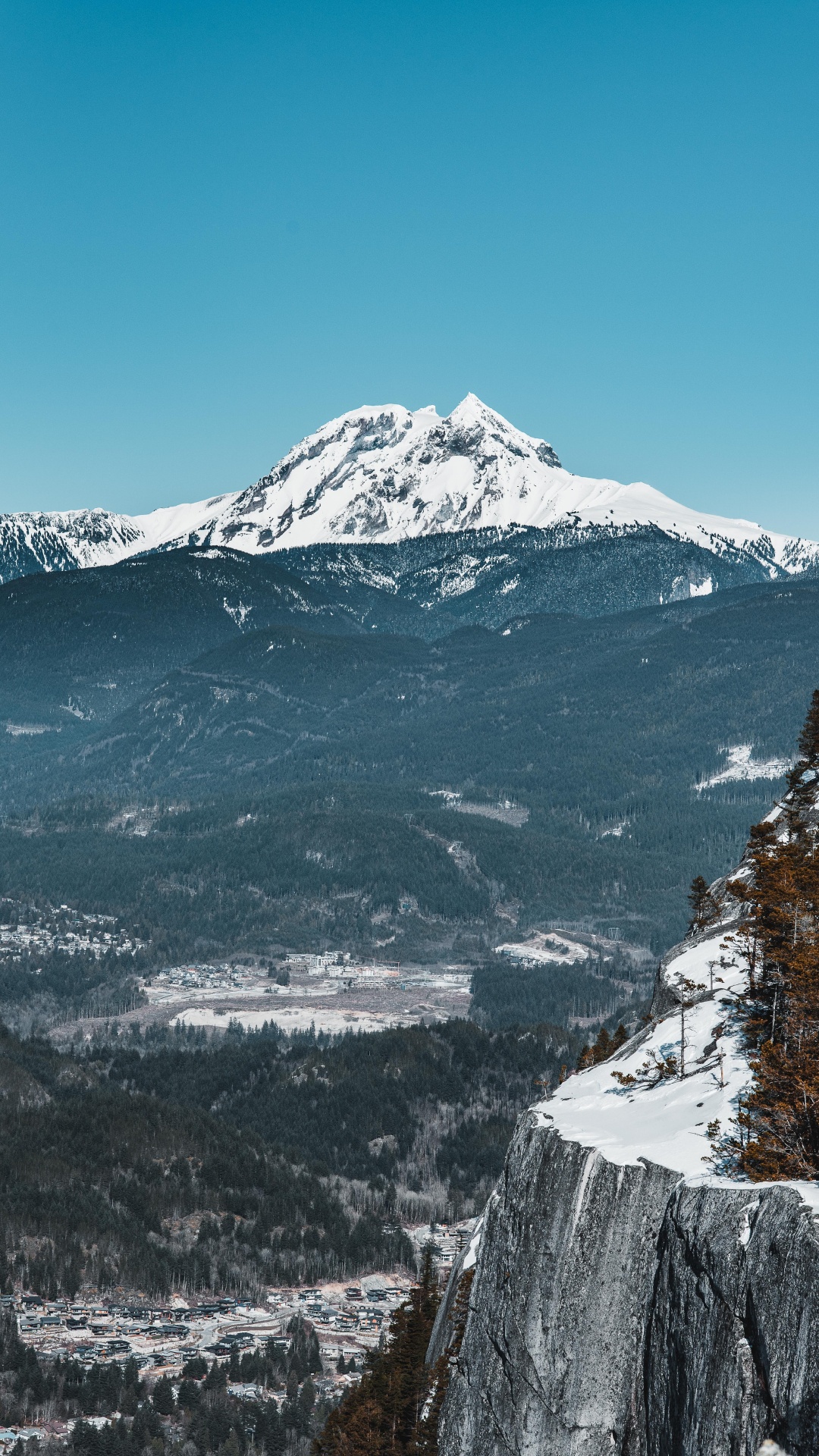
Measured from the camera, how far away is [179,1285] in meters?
192

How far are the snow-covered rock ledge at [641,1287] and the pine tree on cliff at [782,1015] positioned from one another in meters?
2.01

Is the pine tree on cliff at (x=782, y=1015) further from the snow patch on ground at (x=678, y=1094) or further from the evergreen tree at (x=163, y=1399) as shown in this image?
the evergreen tree at (x=163, y=1399)

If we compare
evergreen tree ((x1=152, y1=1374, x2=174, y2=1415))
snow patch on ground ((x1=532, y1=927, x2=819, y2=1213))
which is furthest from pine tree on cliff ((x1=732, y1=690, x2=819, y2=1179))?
evergreen tree ((x1=152, y1=1374, x2=174, y2=1415))

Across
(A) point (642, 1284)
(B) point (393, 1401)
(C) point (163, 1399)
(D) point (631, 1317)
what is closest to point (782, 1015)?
(A) point (642, 1284)

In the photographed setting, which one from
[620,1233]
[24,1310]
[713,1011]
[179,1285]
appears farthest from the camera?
[179,1285]

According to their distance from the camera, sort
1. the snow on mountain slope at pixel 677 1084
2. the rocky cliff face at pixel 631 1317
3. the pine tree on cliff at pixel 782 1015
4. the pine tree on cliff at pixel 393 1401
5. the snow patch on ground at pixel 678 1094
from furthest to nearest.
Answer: the pine tree on cliff at pixel 393 1401, the snow on mountain slope at pixel 677 1084, the snow patch on ground at pixel 678 1094, the pine tree on cliff at pixel 782 1015, the rocky cliff face at pixel 631 1317

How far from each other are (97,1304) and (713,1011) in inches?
5199

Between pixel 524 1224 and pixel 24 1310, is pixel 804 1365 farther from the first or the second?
pixel 24 1310

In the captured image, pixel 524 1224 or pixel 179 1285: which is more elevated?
pixel 524 1224

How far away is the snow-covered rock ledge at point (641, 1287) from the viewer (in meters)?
48.3

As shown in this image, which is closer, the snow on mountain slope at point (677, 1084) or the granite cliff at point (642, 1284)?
the granite cliff at point (642, 1284)

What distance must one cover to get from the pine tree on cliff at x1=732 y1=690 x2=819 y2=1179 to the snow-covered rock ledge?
6.58ft

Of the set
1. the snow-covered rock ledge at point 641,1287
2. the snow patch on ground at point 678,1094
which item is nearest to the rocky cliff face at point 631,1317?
the snow-covered rock ledge at point 641,1287

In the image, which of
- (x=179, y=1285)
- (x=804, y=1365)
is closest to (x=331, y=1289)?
(x=179, y=1285)
